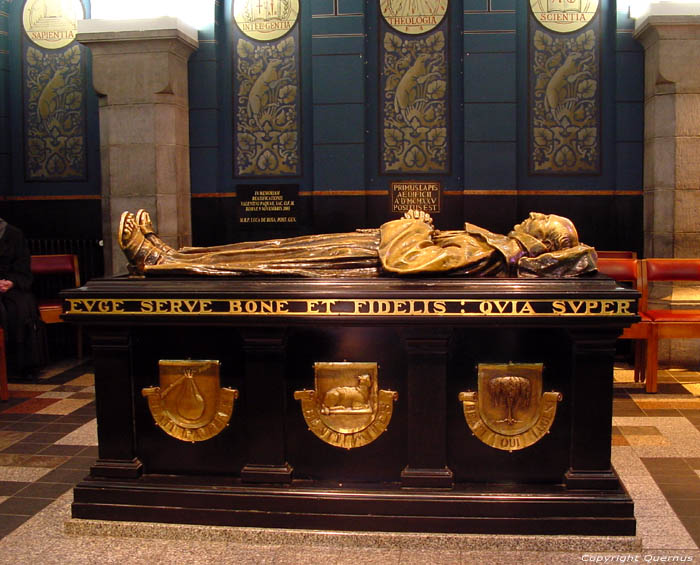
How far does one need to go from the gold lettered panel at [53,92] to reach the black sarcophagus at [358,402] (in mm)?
4598

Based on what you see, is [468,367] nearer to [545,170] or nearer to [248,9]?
[545,170]

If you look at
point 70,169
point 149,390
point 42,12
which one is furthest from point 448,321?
point 42,12

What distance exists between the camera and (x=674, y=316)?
17.5 feet

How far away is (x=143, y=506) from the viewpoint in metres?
3.10

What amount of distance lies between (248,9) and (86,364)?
3.35m

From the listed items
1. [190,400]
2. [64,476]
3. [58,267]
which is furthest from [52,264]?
[190,400]

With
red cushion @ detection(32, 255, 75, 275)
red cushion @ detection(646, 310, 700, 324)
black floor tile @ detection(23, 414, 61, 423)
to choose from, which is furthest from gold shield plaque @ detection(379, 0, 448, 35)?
black floor tile @ detection(23, 414, 61, 423)

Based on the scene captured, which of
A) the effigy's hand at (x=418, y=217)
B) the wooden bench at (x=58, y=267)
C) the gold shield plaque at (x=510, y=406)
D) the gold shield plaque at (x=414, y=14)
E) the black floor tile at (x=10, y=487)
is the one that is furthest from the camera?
the gold shield plaque at (x=414, y=14)

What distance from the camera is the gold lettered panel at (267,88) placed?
6879 mm

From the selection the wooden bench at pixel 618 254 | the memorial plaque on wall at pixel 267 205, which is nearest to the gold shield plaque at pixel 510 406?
the wooden bench at pixel 618 254

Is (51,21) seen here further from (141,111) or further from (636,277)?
(636,277)

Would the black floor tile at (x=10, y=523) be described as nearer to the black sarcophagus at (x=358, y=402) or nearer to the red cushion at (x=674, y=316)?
the black sarcophagus at (x=358, y=402)

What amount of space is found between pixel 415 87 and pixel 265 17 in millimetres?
1465

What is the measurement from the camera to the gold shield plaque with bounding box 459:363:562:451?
2990mm
